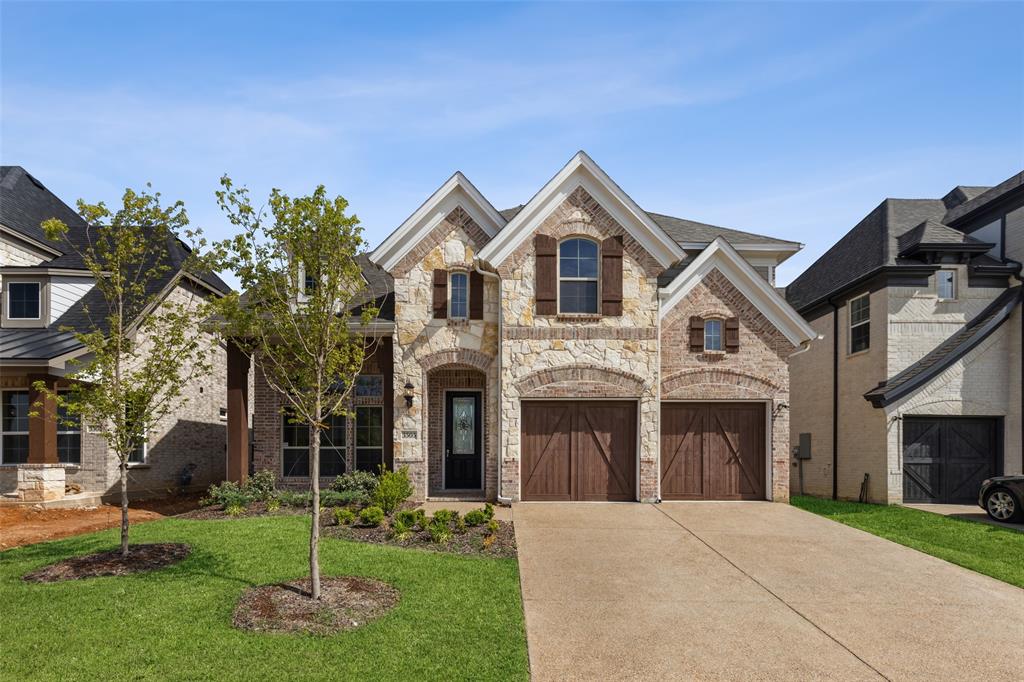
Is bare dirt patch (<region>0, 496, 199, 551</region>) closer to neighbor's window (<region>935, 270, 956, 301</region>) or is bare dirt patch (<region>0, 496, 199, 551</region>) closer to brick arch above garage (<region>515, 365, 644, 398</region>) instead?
brick arch above garage (<region>515, 365, 644, 398</region>)

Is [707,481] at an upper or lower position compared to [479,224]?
lower

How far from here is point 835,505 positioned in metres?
16.0

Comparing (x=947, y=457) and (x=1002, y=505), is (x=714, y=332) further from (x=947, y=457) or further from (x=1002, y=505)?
(x=947, y=457)

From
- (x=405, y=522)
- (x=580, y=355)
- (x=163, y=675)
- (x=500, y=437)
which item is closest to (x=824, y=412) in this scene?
(x=580, y=355)

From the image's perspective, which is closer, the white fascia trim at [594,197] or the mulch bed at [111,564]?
the mulch bed at [111,564]

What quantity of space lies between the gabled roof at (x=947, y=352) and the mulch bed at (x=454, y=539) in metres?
10.8

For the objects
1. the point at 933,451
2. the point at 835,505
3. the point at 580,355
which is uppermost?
the point at 580,355

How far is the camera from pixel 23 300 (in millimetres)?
16375

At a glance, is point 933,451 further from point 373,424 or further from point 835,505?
point 373,424

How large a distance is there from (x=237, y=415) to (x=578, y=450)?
26.0ft

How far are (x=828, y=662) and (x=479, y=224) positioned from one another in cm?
1088

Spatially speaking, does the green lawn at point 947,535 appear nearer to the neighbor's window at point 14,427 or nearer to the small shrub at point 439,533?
the small shrub at point 439,533

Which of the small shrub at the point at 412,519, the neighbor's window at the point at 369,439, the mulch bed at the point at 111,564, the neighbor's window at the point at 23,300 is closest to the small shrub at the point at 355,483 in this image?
the neighbor's window at the point at 369,439

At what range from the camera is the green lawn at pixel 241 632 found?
5.70 m
